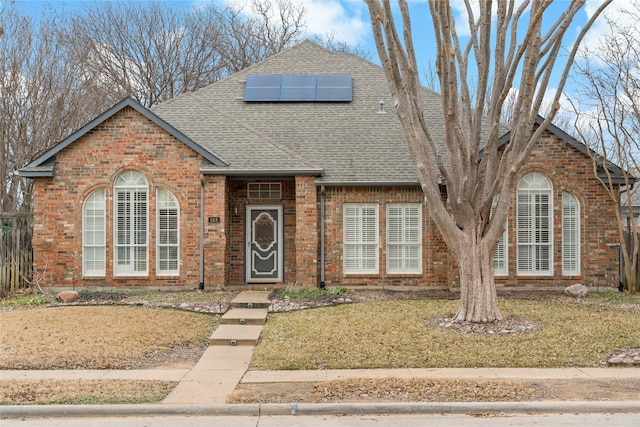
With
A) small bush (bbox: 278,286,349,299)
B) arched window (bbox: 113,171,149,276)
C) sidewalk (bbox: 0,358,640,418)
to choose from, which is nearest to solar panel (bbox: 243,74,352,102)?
arched window (bbox: 113,171,149,276)

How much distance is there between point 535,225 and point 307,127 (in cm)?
694

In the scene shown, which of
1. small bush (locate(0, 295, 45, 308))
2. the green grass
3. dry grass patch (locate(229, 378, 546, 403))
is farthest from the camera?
small bush (locate(0, 295, 45, 308))

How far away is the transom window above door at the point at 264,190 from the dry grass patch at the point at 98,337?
4.73 m

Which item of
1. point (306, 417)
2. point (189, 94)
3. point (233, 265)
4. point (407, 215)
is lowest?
point (306, 417)

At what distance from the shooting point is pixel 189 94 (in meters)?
18.4

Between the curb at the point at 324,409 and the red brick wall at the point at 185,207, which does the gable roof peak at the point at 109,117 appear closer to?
the red brick wall at the point at 185,207

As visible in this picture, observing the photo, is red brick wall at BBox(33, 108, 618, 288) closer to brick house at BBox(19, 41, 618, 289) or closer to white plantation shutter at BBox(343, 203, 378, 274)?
brick house at BBox(19, 41, 618, 289)

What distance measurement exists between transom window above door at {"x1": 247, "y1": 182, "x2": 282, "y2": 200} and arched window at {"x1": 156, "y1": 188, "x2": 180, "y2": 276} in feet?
6.81

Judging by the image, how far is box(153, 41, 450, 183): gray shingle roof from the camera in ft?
49.9

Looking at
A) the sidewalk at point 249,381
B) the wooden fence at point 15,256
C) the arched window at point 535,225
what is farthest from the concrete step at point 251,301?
the arched window at point 535,225

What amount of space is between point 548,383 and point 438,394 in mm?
1591

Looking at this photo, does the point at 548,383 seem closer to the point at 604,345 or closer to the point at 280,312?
the point at 604,345

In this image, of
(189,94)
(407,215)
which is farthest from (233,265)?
(189,94)

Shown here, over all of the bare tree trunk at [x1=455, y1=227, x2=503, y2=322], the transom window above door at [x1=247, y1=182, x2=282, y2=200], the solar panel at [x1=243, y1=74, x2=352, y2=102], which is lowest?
the bare tree trunk at [x1=455, y1=227, x2=503, y2=322]
